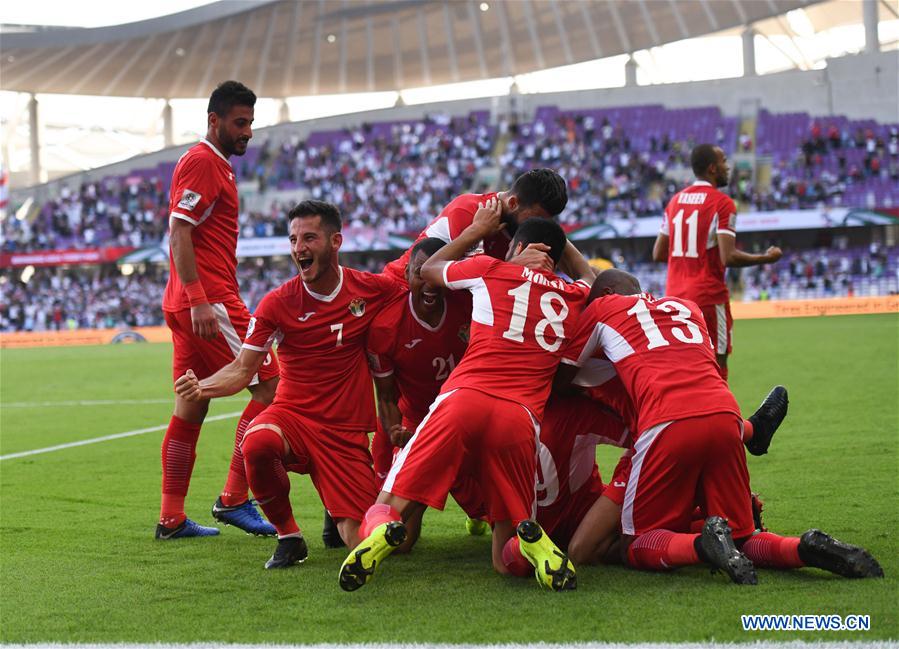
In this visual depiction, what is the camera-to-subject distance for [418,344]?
5.04 m

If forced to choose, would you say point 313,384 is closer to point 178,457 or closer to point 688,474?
point 178,457

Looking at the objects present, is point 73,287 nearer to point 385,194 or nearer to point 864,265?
point 385,194

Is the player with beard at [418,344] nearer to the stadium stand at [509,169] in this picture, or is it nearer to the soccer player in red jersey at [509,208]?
the soccer player in red jersey at [509,208]

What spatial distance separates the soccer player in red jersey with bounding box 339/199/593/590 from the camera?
4156mm

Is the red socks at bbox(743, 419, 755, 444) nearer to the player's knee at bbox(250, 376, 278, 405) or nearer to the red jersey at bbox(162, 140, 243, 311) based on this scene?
the player's knee at bbox(250, 376, 278, 405)

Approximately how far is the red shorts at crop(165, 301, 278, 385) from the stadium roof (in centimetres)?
4500

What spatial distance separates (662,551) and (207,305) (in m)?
2.65

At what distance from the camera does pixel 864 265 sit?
33.1m

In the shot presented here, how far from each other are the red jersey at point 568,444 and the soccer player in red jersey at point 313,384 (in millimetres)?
785

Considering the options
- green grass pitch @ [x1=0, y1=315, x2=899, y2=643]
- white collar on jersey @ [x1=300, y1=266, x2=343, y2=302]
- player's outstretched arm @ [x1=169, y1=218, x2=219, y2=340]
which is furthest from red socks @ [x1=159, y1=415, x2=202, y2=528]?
white collar on jersey @ [x1=300, y1=266, x2=343, y2=302]

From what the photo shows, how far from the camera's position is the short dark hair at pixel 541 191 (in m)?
4.88

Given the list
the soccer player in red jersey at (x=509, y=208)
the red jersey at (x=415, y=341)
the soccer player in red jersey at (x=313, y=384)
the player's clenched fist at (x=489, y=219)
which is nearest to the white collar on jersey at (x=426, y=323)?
the red jersey at (x=415, y=341)

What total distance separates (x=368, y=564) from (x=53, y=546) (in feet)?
6.99

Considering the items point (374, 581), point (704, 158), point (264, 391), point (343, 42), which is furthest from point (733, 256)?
point (343, 42)
